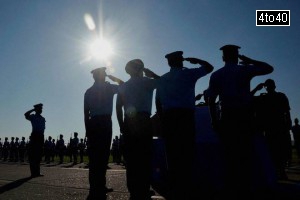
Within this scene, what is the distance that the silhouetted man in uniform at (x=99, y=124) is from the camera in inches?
214

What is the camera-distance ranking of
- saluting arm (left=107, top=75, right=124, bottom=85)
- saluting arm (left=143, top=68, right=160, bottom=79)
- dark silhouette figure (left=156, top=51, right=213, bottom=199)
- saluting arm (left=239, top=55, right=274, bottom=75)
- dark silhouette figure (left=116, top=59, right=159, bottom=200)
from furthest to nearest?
saluting arm (left=107, top=75, right=124, bottom=85), saluting arm (left=143, top=68, right=160, bottom=79), dark silhouette figure (left=116, top=59, right=159, bottom=200), saluting arm (left=239, top=55, right=274, bottom=75), dark silhouette figure (left=156, top=51, right=213, bottom=199)

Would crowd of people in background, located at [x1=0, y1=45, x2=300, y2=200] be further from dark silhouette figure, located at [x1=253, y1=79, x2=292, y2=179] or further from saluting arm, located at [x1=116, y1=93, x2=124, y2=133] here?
dark silhouette figure, located at [x1=253, y1=79, x2=292, y2=179]

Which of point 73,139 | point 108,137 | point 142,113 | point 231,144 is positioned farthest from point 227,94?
point 73,139

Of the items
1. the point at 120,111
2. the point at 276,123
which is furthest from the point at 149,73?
the point at 276,123

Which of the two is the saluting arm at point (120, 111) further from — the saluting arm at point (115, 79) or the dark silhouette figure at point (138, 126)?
the saluting arm at point (115, 79)

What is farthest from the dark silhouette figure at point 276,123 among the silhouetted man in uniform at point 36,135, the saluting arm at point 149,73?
the silhouetted man in uniform at point 36,135

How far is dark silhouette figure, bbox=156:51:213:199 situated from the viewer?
3.81 m

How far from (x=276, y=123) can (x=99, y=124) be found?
4.25 metres

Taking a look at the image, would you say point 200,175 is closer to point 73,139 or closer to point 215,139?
point 215,139

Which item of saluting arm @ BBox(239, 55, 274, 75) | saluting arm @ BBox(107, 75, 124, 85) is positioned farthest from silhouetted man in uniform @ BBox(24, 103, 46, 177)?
saluting arm @ BBox(239, 55, 274, 75)

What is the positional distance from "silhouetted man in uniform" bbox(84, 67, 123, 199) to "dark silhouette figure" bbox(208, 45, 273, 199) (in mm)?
1974

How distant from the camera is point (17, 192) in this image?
5840mm

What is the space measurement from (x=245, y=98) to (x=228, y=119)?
1.18ft

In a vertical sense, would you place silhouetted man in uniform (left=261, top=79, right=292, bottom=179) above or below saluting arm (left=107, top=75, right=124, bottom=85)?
below
